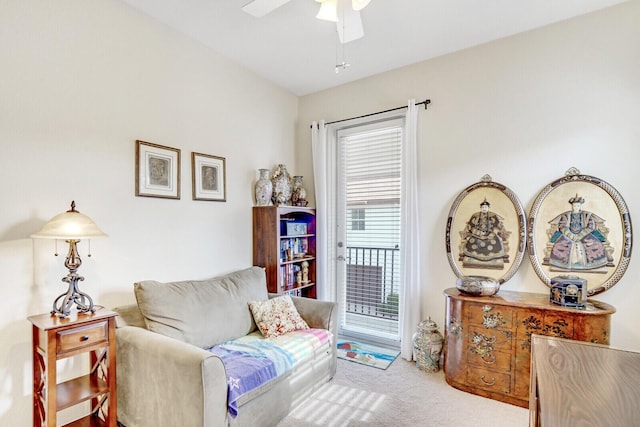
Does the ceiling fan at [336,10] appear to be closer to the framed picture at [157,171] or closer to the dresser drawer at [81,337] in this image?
the framed picture at [157,171]

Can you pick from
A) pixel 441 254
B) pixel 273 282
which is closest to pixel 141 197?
pixel 273 282

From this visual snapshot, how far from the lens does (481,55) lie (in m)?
2.84

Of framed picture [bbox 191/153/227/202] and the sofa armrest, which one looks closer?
the sofa armrest

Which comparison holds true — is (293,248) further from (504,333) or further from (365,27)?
(365,27)

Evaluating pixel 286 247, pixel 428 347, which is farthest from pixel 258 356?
pixel 428 347

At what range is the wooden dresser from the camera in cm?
211

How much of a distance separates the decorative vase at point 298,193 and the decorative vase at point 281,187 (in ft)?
0.39

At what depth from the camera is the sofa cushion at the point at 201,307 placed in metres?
2.07

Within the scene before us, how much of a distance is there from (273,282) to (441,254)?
1.68 metres

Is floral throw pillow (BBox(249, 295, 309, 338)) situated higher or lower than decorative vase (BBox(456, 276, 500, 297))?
lower

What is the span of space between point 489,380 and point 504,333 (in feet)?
1.26

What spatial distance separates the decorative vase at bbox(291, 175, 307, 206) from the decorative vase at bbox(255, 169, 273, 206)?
35cm

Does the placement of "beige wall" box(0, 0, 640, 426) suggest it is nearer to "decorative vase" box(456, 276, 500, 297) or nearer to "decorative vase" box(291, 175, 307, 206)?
"decorative vase" box(456, 276, 500, 297)

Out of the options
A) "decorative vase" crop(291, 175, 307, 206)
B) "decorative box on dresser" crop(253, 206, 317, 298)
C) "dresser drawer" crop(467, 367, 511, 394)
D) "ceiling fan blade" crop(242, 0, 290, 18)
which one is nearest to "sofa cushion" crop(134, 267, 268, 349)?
"decorative box on dresser" crop(253, 206, 317, 298)
